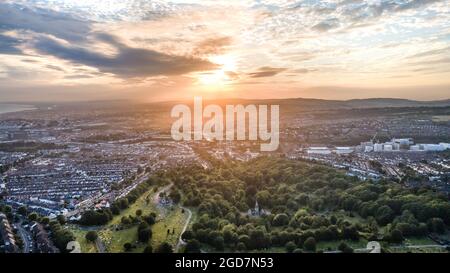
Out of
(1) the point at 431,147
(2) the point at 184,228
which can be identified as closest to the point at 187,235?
(2) the point at 184,228

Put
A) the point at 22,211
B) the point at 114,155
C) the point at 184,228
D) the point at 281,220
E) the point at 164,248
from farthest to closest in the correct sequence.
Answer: the point at 114,155
the point at 22,211
the point at 281,220
the point at 184,228
the point at 164,248

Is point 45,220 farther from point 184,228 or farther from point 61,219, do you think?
point 184,228

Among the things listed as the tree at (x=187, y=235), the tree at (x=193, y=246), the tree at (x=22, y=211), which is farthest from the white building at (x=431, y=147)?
the tree at (x=22, y=211)

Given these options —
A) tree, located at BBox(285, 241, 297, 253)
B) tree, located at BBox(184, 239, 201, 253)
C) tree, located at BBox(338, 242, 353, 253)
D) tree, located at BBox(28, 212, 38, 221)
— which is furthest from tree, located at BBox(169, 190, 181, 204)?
tree, located at BBox(338, 242, 353, 253)

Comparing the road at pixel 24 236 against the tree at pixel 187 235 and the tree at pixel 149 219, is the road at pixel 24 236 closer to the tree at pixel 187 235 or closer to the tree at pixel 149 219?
the tree at pixel 149 219

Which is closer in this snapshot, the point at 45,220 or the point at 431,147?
the point at 45,220
